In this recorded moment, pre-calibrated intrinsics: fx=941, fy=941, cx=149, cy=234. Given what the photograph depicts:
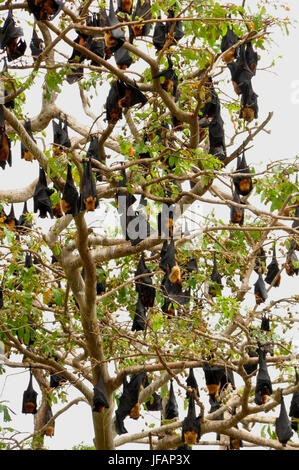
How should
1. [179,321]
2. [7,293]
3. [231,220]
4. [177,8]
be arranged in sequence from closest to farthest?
[177,8]
[179,321]
[7,293]
[231,220]

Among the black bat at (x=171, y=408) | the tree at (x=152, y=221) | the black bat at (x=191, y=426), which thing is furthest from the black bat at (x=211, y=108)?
the black bat at (x=171, y=408)

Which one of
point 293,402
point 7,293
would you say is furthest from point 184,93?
point 293,402

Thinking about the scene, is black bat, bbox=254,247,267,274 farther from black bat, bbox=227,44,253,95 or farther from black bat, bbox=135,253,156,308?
black bat, bbox=227,44,253,95

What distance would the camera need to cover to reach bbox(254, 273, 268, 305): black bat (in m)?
13.4

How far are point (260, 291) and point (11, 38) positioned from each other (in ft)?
17.4

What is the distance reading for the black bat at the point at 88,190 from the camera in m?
9.77

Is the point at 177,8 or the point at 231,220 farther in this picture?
the point at 231,220

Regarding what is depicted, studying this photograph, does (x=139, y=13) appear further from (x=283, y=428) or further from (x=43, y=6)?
(x=283, y=428)

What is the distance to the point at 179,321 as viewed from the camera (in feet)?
34.6

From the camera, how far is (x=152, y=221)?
37.3 feet

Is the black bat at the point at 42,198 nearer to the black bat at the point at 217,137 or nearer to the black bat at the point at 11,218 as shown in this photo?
the black bat at the point at 11,218

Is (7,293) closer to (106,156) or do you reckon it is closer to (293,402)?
(106,156)

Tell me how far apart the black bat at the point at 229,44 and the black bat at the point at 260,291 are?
3.51 metres

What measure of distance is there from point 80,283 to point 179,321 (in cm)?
138
